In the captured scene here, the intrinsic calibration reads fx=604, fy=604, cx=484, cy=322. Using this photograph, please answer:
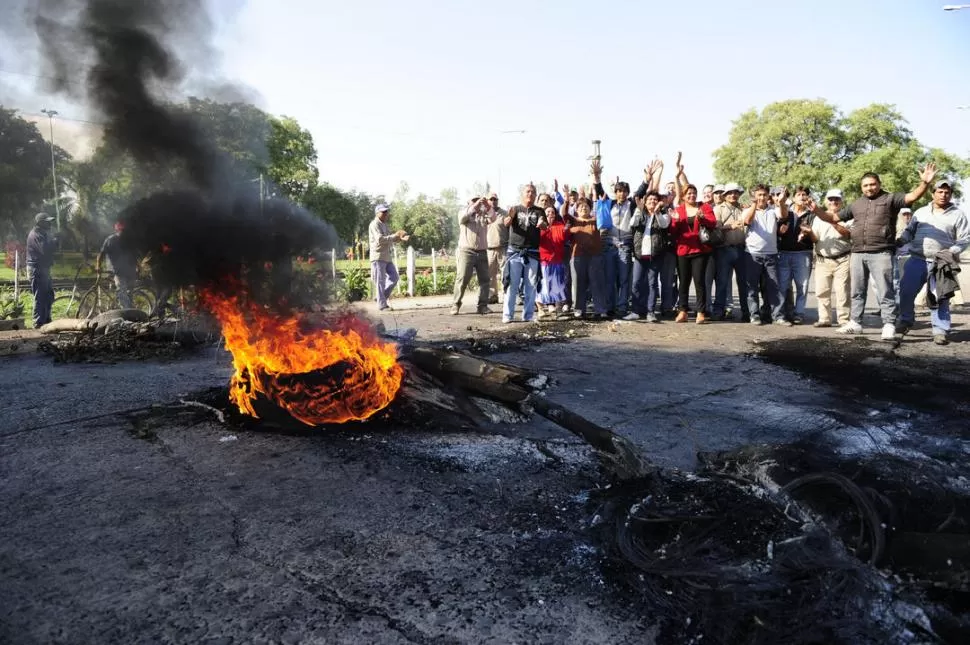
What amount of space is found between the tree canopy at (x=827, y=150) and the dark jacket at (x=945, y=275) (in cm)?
4154

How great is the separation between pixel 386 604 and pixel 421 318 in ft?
31.6

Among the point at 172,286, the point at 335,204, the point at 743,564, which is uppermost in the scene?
the point at 335,204

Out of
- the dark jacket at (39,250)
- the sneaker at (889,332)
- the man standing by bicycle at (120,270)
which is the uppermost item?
the dark jacket at (39,250)

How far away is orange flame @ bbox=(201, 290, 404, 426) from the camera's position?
179 inches

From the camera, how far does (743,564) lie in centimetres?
254

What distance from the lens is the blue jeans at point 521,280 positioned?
10.7 meters

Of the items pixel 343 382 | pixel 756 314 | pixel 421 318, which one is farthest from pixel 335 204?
pixel 343 382

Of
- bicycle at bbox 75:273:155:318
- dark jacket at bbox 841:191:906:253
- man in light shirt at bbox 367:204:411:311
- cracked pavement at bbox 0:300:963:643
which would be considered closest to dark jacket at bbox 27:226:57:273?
bicycle at bbox 75:273:155:318

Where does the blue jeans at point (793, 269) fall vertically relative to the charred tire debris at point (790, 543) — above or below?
above

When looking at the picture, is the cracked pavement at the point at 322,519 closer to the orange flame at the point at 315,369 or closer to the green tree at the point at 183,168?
the orange flame at the point at 315,369

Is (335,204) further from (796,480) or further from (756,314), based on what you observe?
(796,480)

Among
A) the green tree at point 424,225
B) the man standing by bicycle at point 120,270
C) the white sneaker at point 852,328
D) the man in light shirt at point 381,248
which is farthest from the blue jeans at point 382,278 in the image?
the green tree at point 424,225

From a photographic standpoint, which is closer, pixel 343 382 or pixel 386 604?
pixel 386 604

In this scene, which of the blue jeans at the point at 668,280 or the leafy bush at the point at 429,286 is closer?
the blue jeans at the point at 668,280
